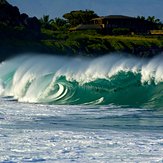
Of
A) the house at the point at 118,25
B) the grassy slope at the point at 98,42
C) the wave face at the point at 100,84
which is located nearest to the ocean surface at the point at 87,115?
the wave face at the point at 100,84

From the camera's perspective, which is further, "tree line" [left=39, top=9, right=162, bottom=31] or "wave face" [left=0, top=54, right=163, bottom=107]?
"tree line" [left=39, top=9, right=162, bottom=31]

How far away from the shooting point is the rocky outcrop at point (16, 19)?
92938 mm

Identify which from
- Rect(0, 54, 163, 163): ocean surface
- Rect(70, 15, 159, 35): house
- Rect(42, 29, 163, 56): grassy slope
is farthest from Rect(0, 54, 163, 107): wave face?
Rect(70, 15, 159, 35): house

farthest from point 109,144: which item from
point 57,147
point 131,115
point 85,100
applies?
point 85,100

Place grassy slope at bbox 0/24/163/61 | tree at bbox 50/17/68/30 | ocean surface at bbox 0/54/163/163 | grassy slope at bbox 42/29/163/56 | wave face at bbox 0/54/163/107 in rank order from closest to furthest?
ocean surface at bbox 0/54/163/163 < wave face at bbox 0/54/163/107 < grassy slope at bbox 0/24/163/61 < grassy slope at bbox 42/29/163/56 < tree at bbox 50/17/68/30

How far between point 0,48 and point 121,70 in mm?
65387

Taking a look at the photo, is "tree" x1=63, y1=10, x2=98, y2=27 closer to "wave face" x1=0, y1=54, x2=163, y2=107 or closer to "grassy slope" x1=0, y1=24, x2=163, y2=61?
"grassy slope" x1=0, y1=24, x2=163, y2=61

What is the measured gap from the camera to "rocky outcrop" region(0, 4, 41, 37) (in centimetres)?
9294

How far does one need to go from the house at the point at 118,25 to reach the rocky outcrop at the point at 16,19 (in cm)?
1493

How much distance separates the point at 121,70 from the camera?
695 inches

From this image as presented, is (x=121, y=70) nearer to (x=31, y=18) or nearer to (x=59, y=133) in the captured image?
(x=59, y=133)

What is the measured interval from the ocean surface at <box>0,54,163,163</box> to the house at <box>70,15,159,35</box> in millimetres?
85225

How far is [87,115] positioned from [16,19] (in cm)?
8858

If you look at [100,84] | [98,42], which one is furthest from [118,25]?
[100,84]
